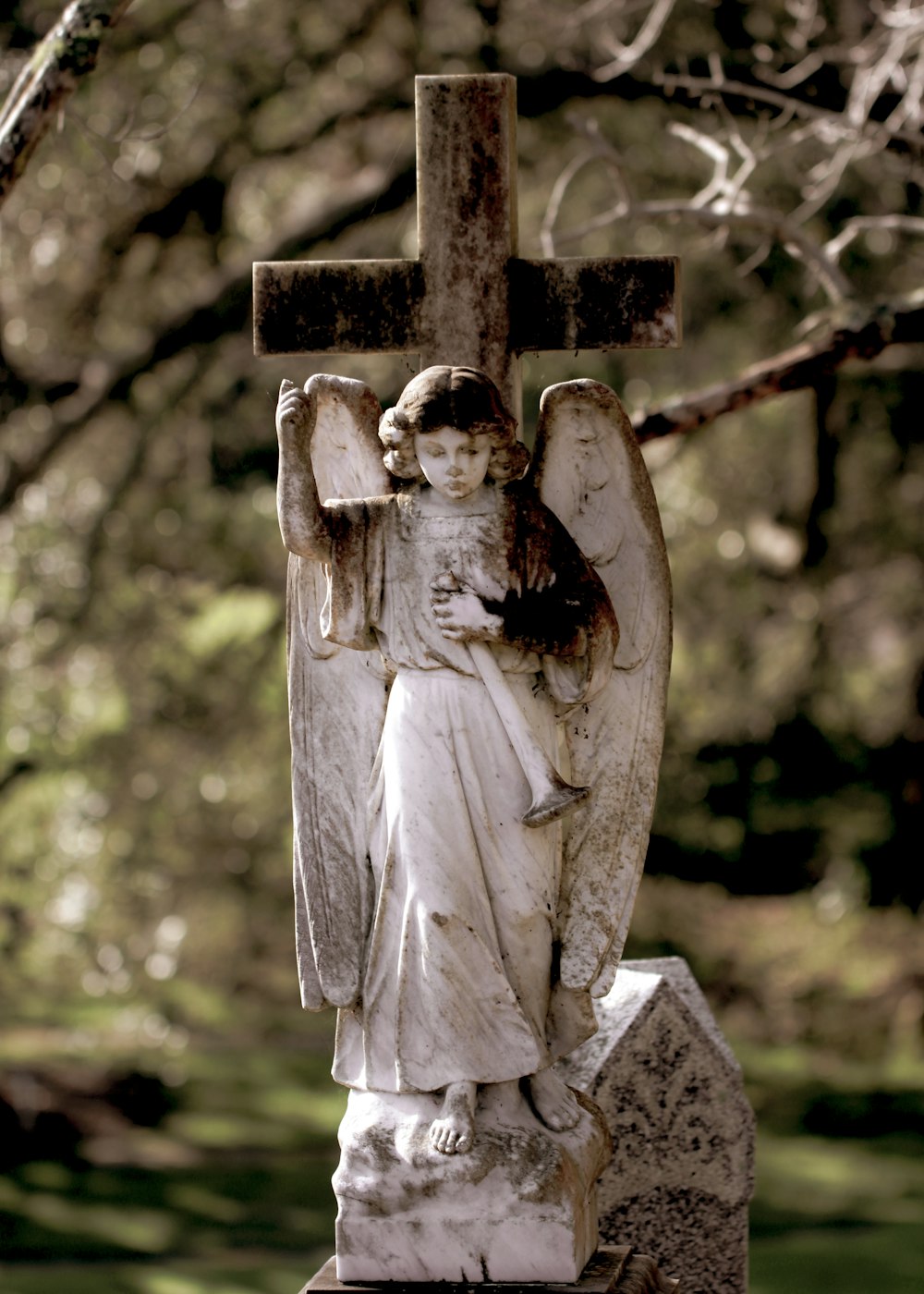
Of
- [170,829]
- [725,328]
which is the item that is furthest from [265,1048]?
[725,328]

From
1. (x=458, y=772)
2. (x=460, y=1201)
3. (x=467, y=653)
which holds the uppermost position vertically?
(x=467, y=653)

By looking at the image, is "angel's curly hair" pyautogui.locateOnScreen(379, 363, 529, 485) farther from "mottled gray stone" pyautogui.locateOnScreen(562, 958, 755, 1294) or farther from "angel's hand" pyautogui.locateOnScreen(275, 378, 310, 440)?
"mottled gray stone" pyautogui.locateOnScreen(562, 958, 755, 1294)

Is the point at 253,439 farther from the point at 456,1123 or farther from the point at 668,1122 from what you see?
the point at 456,1123

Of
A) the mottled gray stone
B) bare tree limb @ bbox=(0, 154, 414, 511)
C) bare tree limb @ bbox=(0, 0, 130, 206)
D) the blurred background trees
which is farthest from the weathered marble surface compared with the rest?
bare tree limb @ bbox=(0, 154, 414, 511)

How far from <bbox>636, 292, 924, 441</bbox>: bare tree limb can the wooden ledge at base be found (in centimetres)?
296

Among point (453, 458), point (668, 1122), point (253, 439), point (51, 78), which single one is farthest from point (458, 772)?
point (253, 439)

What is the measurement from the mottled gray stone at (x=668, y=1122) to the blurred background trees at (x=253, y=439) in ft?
13.7

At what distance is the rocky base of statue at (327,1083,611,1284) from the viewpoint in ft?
13.7

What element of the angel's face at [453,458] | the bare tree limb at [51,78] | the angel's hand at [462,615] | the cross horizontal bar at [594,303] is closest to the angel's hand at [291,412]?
the angel's face at [453,458]

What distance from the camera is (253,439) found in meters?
10.9

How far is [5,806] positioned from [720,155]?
201 inches

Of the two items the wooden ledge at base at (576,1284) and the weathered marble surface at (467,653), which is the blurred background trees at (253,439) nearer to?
the weathered marble surface at (467,653)

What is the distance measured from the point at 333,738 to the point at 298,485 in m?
0.57

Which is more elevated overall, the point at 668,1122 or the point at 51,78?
the point at 51,78
